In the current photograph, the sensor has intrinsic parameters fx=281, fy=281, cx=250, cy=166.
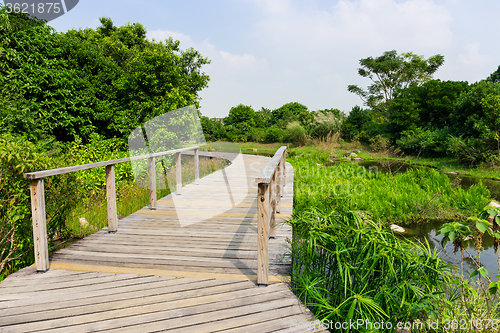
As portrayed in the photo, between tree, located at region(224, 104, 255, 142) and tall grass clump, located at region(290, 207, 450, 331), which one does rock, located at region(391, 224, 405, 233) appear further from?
tree, located at region(224, 104, 255, 142)

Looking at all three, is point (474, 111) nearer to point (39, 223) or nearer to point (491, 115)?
point (491, 115)

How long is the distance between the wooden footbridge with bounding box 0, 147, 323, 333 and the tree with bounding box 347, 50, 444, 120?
2664 cm

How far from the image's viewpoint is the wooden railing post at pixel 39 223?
2.31m

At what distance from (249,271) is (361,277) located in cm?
91

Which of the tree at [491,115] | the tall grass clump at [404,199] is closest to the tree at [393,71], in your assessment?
the tree at [491,115]

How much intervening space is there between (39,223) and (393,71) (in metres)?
32.0

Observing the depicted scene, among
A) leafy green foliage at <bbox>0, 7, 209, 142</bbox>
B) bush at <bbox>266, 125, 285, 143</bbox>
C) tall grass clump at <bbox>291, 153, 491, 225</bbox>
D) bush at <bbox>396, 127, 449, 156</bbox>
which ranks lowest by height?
tall grass clump at <bbox>291, 153, 491, 225</bbox>

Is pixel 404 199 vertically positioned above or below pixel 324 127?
below

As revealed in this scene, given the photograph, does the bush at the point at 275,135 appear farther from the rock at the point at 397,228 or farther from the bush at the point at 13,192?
the bush at the point at 13,192

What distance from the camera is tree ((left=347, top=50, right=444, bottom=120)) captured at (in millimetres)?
27031

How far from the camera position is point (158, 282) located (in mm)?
2238

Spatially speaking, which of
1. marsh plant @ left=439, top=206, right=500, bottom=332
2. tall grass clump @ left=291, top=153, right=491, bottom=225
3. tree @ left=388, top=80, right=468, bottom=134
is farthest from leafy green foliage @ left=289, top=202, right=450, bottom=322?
tree @ left=388, top=80, right=468, bottom=134

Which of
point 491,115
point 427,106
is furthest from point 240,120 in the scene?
point 491,115

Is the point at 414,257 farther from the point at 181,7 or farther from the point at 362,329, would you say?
the point at 181,7
